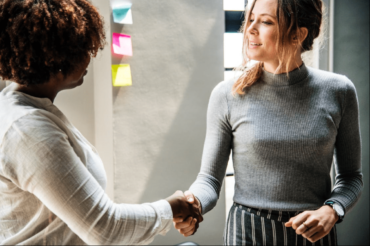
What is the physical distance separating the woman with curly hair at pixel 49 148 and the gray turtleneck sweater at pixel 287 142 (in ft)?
1.33

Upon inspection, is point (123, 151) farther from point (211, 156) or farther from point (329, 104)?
point (329, 104)

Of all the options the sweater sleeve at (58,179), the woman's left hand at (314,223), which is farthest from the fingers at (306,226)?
the sweater sleeve at (58,179)

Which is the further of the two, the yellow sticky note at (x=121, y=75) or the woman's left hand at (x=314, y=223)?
the yellow sticky note at (x=121, y=75)

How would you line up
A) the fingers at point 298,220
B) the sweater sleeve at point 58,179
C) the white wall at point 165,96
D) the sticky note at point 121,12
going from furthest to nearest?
1. the white wall at point 165,96
2. the sticky note at point 121,12
3. the fingers at point 298,220
4. the sweater sleeve at point 58,179

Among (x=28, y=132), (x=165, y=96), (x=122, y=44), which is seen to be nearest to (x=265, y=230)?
(x=28, y=132)

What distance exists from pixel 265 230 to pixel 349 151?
411mm

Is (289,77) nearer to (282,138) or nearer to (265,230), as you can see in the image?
(282,138)

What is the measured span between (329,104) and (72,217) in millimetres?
928

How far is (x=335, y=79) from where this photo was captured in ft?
4.26

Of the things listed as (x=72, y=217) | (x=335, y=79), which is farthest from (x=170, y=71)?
(x=72, y=217)

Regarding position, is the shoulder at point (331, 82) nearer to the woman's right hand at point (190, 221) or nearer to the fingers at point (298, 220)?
the fingers at point (298, 220)

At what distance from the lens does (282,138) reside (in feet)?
4.05

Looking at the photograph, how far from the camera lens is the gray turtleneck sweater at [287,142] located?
1.22m

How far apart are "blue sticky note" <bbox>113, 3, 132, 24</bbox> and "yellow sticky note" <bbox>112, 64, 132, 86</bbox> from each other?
0.24m
